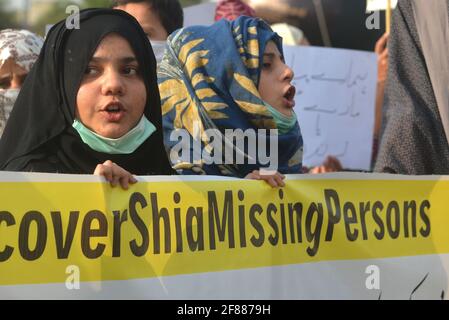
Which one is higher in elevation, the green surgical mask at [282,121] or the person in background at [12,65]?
the person in background at [12,65]

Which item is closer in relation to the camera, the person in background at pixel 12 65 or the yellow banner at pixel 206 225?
the yellow banner at pixel 206 225

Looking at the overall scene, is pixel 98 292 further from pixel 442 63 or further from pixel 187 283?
pixel 442 63

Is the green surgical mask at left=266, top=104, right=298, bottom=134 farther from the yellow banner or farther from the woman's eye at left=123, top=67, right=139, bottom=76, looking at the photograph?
the woman's eye at left=123, top=67, right=139, bottom=76

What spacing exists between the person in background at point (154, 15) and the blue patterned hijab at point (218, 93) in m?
0.77

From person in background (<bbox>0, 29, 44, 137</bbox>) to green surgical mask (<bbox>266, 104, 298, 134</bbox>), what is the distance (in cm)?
93

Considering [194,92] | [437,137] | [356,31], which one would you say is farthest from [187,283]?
[356,31]

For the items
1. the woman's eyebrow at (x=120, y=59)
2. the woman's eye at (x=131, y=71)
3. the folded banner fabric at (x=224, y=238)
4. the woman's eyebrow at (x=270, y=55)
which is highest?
the woman's eyebrow at (x=270, y=55)

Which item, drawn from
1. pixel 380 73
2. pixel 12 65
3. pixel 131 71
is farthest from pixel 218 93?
pixel 380 73

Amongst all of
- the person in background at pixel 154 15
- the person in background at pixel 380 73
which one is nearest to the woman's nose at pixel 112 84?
the person in background at pixel 154 15

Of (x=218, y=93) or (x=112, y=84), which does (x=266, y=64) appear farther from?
(x=112, y=84)

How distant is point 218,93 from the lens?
146 inches

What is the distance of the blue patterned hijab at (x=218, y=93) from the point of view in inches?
143

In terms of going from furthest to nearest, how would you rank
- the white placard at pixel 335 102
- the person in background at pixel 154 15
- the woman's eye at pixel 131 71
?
the white placard at pixel 335 102 < the person in background at pixel 154 15 < the woman's eye at pixel 131 71

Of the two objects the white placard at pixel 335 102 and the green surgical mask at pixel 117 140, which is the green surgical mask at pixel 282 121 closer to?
the green surgical mask at pixel 117 140
